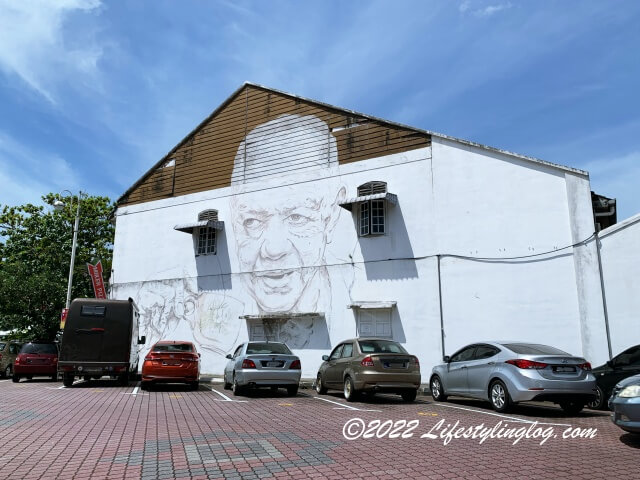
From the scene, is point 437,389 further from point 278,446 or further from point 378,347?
point 278,446

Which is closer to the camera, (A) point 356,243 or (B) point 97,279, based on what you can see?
(A) point 356,243

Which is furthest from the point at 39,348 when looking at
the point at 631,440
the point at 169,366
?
the point at 631,440

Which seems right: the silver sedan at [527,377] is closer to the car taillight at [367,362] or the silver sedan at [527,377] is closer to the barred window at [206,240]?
the car taillight at [367,362]

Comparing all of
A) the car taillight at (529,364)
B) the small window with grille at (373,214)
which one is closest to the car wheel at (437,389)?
the car taillight at (529,364)

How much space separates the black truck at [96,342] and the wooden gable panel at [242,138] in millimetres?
7382

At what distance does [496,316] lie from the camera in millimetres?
14703

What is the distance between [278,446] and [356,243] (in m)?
11.5

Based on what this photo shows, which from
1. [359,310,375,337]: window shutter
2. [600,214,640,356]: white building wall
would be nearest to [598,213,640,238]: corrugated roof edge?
[600,214,640,356]: white building wall

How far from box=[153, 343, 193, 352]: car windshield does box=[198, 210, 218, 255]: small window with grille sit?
19.3 ft

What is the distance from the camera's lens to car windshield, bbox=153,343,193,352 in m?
14.6

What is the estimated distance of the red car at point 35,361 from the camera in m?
18.1

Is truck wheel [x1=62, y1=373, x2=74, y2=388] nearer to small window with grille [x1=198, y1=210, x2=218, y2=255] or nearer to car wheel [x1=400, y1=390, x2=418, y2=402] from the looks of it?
small window with grille [x1=198, y1=210, x2=218, y2=255]

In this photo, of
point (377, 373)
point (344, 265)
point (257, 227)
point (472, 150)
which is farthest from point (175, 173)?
point (377, 373)

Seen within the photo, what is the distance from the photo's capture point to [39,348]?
62.0 feet
